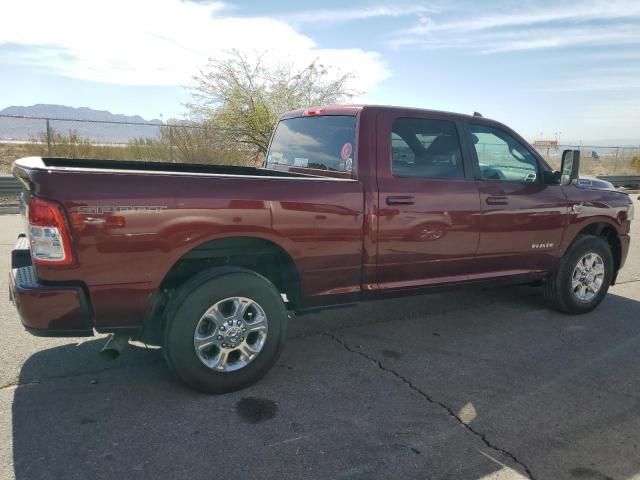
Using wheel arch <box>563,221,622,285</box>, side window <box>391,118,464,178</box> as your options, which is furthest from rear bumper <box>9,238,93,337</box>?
wheel arch <box>563,221,622,285</box>

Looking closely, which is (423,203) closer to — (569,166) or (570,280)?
(569,166)

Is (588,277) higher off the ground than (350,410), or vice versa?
(588,277)

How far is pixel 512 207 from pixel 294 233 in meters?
2.22

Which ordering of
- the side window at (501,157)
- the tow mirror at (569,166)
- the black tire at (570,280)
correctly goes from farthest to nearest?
the black tire at (570,280), the tow mirror at (569,166), the side window at (501,157)

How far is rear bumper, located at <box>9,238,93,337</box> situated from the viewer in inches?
113

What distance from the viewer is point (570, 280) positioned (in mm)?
5145

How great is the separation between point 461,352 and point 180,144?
40.5 ft

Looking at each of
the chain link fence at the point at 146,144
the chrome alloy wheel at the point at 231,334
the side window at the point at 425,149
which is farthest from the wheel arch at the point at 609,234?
the chain link fence at the point at 146,144

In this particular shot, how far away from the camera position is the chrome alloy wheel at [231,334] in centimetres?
330

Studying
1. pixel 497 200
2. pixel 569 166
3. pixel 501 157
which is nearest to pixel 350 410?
pixel 497 200

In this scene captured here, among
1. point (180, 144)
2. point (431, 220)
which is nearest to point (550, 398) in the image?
point (431, 220)

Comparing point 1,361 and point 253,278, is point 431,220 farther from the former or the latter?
point 1,361

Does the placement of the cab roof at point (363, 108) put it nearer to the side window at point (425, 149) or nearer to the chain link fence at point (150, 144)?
the side window at point (425, 149)

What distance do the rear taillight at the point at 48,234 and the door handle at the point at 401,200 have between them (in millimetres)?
2228
